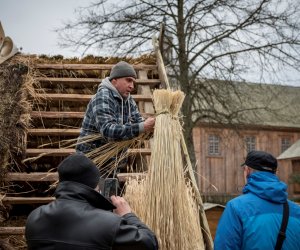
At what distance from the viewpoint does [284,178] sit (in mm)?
25656

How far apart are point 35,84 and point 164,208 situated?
131 inches

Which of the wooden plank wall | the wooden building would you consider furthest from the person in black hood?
the wooden plank wall

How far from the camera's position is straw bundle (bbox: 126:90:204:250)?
3105mm

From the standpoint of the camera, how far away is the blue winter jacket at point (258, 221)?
8.59ft

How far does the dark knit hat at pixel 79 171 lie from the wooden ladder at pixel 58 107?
235 cm

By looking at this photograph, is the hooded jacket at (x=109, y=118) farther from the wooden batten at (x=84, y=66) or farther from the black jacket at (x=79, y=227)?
the wooden batten at (x=84, y=66)

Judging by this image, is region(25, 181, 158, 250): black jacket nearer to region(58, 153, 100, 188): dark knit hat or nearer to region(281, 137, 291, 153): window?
region(58, 153, 100, 188): dark knit hat

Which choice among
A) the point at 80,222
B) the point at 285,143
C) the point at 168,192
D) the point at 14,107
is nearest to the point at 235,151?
the point at 285,143

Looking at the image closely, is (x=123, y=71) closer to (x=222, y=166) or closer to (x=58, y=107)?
(x=58, y=107)

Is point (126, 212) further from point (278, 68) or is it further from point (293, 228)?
point (278, 68)

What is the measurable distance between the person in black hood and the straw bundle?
0.93 m

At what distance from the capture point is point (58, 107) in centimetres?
608

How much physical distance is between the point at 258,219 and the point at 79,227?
3.74 ft

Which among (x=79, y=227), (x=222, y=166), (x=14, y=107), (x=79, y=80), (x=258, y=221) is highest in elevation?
(x=79, y=80)
